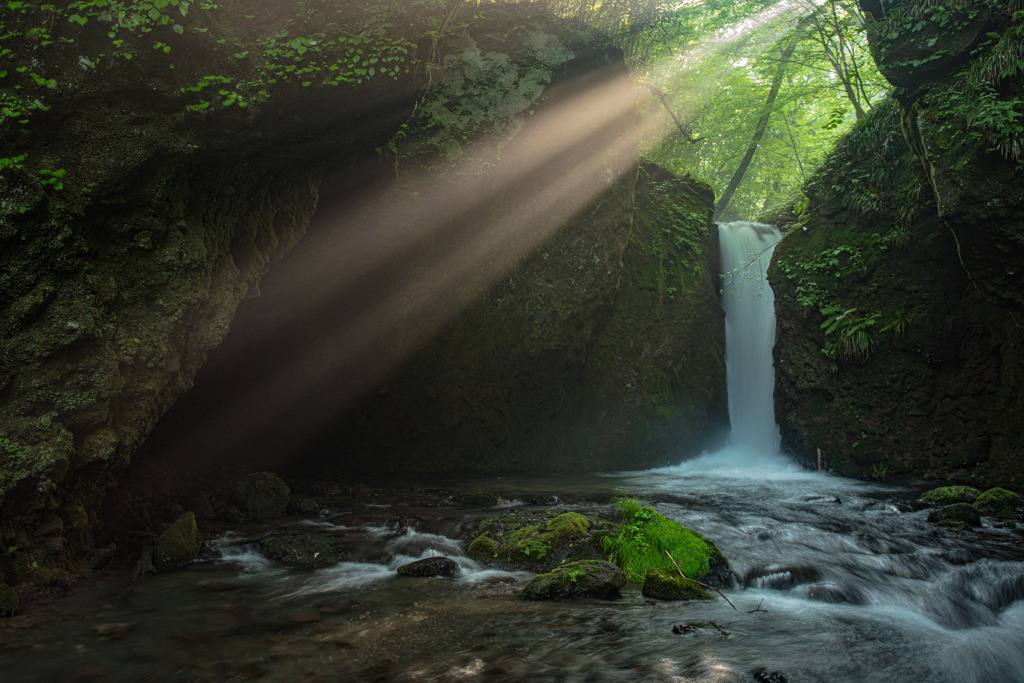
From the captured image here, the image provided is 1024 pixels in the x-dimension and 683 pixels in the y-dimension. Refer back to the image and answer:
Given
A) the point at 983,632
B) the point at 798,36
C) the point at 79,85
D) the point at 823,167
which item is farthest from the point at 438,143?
the point at 798,36

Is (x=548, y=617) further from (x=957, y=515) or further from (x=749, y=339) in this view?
(x=749, y=339)

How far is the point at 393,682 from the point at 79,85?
214 inches

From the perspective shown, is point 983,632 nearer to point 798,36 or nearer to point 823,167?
point 823,167

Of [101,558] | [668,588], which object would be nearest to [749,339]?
[668,588]

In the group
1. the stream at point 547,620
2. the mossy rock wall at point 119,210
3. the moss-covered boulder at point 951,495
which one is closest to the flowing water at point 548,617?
the stream at point 547,620

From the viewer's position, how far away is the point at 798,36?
624 inches

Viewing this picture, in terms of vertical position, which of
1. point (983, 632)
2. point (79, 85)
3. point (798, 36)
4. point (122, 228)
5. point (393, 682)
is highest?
point (798, 36)

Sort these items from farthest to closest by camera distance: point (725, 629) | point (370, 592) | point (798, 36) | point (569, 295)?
point (798, 36), point (569, 295), point (370, 592), point (725, 629)

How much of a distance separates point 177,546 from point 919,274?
11814 millimetres

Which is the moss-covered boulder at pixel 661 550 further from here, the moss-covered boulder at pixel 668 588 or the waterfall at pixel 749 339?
the waterfall at pixel 749 339

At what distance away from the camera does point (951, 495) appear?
7418 mm

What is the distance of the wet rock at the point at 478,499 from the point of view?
7.66 meters

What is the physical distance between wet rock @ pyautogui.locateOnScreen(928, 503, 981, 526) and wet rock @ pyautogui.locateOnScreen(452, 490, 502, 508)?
5.43 meters

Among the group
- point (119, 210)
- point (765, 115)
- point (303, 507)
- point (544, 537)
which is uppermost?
point (765, 115)
